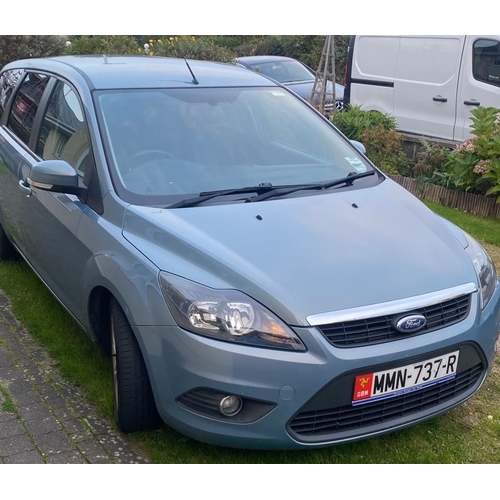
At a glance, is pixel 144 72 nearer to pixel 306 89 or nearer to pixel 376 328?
pixel 376 328

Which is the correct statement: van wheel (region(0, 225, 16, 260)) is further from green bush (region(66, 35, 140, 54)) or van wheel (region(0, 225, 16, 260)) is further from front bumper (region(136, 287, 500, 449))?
green bush (region(66, 35, 140, 54))

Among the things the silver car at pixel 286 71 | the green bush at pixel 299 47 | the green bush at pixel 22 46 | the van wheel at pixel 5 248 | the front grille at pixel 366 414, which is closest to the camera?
the front grille at pixel 366 414

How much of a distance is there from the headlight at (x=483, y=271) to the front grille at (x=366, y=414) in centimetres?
40

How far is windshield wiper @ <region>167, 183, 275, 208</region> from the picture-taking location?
3.57 meters

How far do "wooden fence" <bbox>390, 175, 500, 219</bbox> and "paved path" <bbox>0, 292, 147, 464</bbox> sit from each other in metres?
4.90

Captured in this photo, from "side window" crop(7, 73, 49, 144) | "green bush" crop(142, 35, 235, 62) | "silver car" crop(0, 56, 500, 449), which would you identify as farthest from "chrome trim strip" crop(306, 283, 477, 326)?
"green bush" crop(142, 35, 235, 62)

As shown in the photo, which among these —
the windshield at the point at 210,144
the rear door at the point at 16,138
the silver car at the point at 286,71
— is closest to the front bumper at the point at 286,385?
the windshield at the point at 210,144

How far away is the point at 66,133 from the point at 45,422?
1709 millimetres

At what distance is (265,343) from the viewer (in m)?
2.87

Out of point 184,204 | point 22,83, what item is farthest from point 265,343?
point 22,83

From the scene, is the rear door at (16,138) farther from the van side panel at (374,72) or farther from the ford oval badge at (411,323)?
the van side panel at (374,72)

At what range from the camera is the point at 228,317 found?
292 centimetres

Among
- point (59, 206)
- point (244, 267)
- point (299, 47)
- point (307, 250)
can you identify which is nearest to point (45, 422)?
point (59, 206)

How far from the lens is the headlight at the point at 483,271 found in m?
3.38
